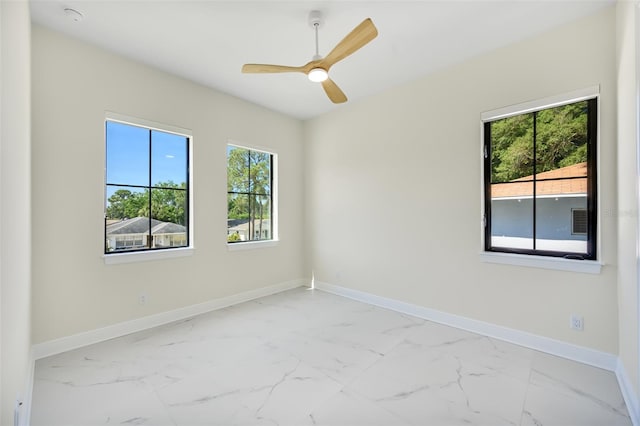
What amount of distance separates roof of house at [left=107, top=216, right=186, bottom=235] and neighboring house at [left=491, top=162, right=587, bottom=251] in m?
3.59

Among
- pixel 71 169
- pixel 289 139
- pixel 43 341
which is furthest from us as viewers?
pixel 289 139

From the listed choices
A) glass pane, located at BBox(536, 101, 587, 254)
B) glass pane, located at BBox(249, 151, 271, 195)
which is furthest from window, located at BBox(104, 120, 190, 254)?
glass pane, located at BBox(536, 101, 587, 254)

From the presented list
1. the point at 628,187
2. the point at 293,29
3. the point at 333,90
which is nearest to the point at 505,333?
the point at 628,187

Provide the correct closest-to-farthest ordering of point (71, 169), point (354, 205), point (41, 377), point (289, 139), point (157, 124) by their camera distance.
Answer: point (41, 377), point (71, 169), point (157, 124), point (354, 205), point (289, 139)

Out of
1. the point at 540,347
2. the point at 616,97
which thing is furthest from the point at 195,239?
the point at 616,97

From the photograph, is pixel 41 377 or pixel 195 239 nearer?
pixel 41 377

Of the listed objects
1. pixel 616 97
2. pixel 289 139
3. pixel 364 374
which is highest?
pixel 289 139

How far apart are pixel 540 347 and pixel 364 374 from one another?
1703 mm

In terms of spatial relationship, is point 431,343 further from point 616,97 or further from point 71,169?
point 71,169

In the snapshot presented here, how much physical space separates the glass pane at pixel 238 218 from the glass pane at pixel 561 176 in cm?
351

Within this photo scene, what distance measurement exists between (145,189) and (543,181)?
406 cm

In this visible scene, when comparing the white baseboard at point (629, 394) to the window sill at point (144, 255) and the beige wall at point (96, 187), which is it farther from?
the window sill at point (144, 255)

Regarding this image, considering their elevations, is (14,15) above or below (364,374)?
above

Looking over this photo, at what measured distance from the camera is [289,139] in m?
4.76
